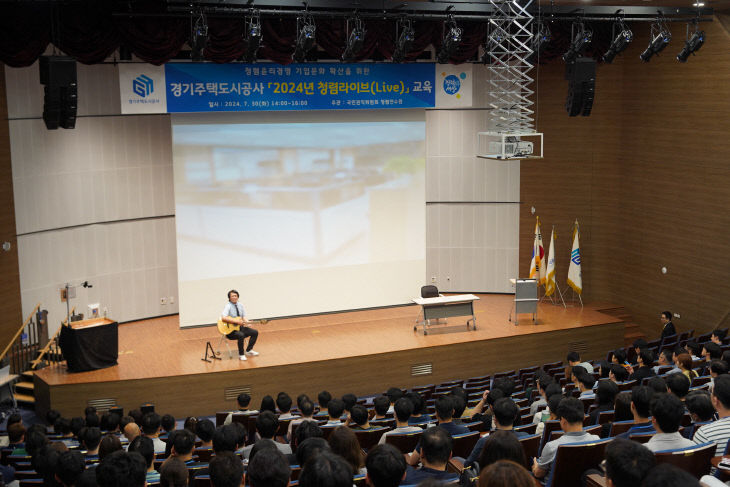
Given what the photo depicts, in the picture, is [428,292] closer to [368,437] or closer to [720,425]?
[368,437]

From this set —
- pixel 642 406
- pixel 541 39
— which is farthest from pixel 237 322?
pixel 642 406

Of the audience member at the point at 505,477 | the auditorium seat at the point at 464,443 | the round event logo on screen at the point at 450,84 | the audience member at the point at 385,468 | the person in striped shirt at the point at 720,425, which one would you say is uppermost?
the round event logo on screen at the point at 450,84

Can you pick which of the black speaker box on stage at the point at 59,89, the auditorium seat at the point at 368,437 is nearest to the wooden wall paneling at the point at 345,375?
the black speaker box on stage at the point at 59,89

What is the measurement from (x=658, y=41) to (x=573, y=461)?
982 centimetres

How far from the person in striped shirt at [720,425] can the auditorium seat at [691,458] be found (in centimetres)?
47

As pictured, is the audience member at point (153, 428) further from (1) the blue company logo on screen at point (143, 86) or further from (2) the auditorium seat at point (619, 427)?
(1) the blue company logo on screen at point (143, 86)

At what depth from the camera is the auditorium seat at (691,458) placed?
12.5 ft

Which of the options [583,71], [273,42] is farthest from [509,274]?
[273,42]

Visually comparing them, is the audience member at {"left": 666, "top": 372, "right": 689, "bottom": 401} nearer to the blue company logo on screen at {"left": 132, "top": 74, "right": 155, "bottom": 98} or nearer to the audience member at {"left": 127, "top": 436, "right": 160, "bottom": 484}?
the audience member at {"left": 127, "top": 436, "right": 160, "bottom": 484}

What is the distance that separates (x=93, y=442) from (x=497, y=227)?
35.5ft

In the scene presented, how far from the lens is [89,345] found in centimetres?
1120

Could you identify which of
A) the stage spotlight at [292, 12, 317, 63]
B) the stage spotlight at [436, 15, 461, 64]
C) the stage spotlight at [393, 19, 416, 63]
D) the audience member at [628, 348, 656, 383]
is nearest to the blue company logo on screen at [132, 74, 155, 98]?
the stage spotlight at [292, 12, 317, 63]

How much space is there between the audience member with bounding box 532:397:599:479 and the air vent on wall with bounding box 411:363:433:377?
747 cm

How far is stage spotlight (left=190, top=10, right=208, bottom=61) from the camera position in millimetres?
10930
